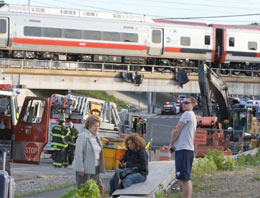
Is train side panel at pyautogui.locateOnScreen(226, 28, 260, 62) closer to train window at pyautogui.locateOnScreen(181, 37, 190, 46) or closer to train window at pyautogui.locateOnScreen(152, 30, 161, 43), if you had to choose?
train window at pyautogui.locateOnScreen(181, 37, 190, 46)

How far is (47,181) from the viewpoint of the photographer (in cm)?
1577

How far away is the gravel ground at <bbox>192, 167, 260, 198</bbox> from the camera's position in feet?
35.1

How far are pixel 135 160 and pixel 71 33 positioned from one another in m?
29.7

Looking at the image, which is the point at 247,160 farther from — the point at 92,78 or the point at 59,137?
the point at 92,78

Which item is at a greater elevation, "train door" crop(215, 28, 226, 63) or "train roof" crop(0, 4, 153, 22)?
"train roof" crop(0, 4, 153, 22)

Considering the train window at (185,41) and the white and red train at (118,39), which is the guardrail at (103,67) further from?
the train window at (185,41)

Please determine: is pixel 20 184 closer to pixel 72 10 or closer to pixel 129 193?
pixel 129 193

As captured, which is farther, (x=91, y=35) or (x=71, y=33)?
(x=91, y=35)

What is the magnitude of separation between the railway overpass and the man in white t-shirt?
2901cm

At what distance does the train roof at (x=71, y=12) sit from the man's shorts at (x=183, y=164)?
30.5m

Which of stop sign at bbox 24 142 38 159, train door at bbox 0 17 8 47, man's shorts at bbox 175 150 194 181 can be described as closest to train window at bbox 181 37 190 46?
train door at bbox 0 17 8 47

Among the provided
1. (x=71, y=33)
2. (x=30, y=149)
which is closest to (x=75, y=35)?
(x=71, y=33)

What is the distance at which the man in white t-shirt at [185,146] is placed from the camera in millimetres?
9469

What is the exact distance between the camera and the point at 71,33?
39.8 m
